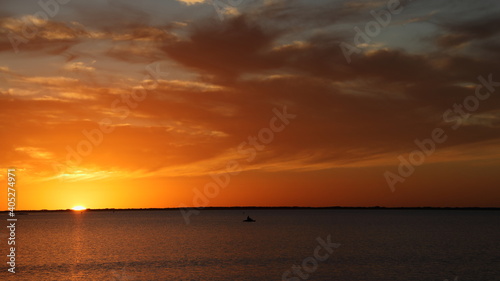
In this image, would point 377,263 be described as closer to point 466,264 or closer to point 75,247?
point 466,264

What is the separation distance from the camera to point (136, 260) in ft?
296

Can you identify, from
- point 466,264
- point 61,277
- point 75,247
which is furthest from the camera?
point 75,247

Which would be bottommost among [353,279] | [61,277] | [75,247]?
[353,279]

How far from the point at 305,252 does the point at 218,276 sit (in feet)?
114

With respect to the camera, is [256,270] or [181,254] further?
[181,254]

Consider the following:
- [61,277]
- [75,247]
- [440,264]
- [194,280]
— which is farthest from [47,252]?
[440,264]

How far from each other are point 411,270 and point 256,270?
24.3m

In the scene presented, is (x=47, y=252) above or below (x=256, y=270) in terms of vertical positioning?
above

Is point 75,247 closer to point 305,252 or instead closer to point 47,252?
point 47,252

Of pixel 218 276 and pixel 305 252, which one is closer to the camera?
pixel 218 276

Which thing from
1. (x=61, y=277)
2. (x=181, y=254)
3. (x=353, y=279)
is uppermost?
(x=181, y=254)

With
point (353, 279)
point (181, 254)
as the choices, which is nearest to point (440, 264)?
point (353, 279)

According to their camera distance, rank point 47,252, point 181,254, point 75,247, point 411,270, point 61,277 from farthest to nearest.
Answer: point 75,247
point 47,252
point 181,254
point 411,270
point 61,277

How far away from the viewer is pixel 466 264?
273 ft
